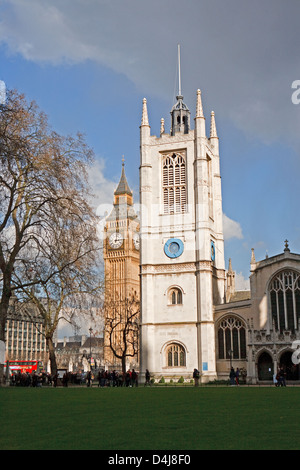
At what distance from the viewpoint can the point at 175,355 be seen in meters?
53.2

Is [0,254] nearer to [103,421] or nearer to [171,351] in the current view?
[103,421]

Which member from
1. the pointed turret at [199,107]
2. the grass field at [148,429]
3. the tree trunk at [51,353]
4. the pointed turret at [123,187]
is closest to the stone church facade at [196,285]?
the pointed turret at [199,107]

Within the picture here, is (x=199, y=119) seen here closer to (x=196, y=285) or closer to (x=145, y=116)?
(x=145, y=116)

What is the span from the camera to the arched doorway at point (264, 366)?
1914 inches

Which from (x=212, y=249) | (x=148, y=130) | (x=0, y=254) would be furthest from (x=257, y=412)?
(x=148, y=130)

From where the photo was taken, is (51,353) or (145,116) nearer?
(51,353)

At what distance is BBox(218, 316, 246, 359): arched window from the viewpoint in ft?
170

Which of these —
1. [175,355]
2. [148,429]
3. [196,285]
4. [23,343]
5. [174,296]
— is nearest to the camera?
[148,429]

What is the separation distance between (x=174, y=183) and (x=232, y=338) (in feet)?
54.1

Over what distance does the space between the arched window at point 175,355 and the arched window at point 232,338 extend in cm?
360

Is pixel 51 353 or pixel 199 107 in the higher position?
pixel 199 107

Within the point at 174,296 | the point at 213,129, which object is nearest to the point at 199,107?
the point at 213,129

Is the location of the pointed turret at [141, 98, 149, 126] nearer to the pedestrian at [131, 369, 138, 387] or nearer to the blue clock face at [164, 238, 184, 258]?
the blue clock face at [164, 238, 184, 258]

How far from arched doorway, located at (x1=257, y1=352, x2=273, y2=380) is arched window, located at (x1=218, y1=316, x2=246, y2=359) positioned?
2601mm
